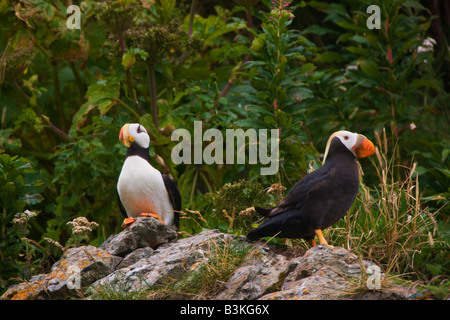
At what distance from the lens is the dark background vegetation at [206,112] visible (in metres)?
4.18

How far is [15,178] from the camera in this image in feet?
13.7

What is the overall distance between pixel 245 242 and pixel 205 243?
0.27m

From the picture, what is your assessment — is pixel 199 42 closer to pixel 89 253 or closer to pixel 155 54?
pixel 155 54

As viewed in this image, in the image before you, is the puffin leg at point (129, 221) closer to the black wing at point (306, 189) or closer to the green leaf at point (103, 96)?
the black wing at point (306, 189)

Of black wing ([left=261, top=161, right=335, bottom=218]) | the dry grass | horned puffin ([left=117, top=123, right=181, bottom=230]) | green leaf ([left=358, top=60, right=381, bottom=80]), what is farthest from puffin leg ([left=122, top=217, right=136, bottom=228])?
green leaf ([left=358, top=60, right=381, bottom=80])

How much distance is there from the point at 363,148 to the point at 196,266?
1171mm

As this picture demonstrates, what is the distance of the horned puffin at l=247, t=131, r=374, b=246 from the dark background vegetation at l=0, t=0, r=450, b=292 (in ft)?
1.58

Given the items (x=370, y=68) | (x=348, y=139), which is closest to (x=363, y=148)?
(x=348, y=139)

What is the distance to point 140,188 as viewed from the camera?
3836mm

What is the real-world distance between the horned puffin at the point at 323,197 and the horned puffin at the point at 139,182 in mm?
743

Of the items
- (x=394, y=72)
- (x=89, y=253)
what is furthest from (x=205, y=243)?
(x=394, y=72)

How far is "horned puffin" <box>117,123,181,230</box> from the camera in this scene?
3830 mm

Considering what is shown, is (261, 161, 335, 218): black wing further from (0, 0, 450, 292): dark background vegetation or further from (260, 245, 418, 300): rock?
(0, 0, 450, 292): dark background vegetation

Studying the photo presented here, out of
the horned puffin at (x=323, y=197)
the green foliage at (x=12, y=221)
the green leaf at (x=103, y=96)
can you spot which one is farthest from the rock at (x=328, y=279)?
the green leaf at (x=103, y=96)
